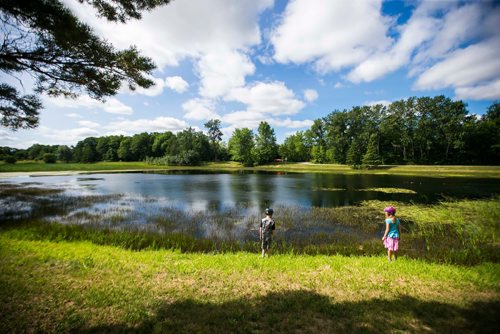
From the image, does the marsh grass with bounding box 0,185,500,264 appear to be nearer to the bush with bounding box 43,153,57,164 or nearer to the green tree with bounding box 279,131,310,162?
the green tree with bounding box 279,131,310,162

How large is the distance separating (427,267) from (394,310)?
12.1 ft

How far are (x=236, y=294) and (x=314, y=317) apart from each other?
2.08 metres

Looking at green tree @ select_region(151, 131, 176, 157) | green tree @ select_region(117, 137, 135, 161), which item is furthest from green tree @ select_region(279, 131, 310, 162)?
green tree @ select_region(117, 137, 135, 161)

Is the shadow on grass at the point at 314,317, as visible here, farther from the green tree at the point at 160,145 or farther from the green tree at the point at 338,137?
the green tree at the point at 160,145

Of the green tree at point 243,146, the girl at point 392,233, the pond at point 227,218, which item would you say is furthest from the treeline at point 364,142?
the girl at point 392,233

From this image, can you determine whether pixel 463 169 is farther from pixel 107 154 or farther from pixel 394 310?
pixel 107 154

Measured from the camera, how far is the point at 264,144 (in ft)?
345

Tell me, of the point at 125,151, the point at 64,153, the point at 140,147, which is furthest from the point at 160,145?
the point at 64,153

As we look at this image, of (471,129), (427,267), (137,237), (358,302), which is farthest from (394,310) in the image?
(471,129)

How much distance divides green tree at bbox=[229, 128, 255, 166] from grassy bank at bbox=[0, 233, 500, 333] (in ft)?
309

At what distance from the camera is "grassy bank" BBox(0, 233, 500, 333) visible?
15.8ft

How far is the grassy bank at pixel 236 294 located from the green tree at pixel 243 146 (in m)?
94.1

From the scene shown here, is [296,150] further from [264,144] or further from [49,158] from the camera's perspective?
[49,158]

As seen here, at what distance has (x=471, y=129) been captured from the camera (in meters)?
72.8
